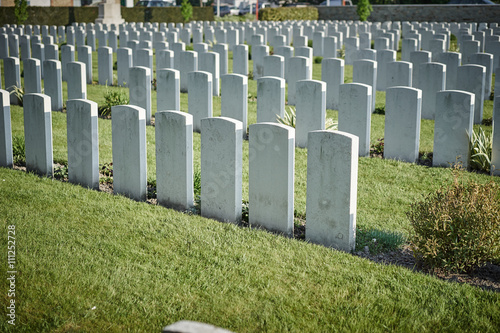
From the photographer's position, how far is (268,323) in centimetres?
334

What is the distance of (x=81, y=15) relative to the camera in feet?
99.9

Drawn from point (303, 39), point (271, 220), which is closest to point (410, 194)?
point (271, 220)

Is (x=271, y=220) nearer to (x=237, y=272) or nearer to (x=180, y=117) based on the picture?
(x=237, y=272)

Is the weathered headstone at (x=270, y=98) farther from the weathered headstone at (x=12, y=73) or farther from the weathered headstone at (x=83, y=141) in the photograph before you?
the weathered headstone at (x=12, y=73)

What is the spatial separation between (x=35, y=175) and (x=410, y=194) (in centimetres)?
400

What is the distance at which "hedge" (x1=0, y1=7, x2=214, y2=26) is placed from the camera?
30.2 m

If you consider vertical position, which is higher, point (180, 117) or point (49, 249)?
point (180, 117)

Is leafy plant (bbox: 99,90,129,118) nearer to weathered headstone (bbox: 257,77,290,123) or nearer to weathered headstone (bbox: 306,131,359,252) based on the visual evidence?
weathered headstone (bbox: 257,77,290,123)

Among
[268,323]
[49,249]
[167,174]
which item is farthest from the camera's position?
[167,174]

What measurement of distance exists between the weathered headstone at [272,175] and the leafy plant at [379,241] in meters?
0.59

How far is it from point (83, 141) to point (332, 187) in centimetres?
265

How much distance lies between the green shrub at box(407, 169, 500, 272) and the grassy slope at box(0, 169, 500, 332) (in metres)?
0.25

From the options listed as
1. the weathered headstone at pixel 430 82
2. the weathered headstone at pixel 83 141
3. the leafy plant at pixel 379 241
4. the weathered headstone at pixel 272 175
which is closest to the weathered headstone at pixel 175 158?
the weathered headstone at pixel 272 175

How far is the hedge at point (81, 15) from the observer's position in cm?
3025
